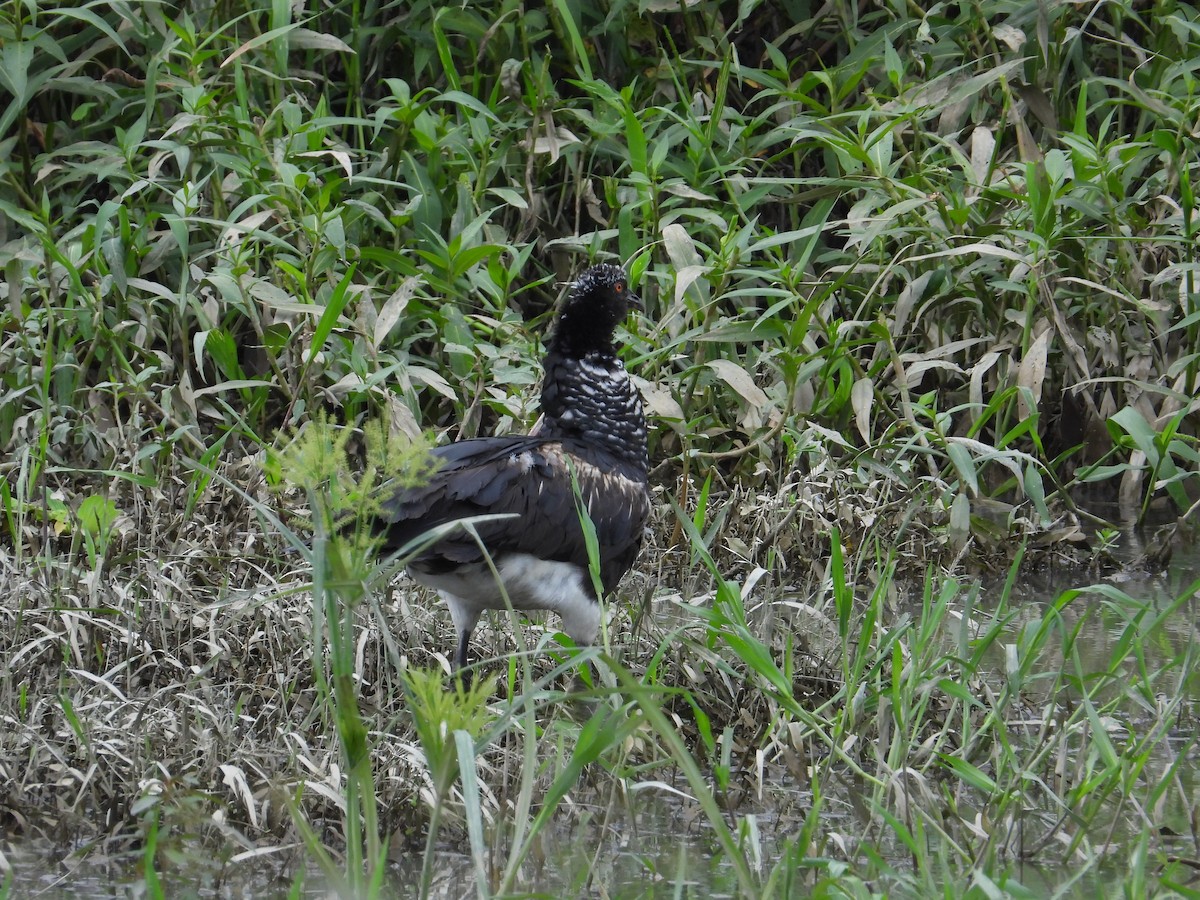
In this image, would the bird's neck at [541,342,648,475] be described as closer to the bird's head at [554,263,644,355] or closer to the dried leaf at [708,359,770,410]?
the bird's head at [554,263,644,355]

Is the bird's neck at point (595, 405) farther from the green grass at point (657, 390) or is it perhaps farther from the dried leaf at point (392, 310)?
the dried leaf at point (392, 310)

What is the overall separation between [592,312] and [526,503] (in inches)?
31.4

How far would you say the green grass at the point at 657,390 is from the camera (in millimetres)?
3033

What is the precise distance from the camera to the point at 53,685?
350 centimetres

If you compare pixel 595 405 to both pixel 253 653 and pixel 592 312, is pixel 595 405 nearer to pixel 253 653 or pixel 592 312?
pixel 592 312

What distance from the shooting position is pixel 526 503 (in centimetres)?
374

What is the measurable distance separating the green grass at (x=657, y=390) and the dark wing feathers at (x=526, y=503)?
0.23m

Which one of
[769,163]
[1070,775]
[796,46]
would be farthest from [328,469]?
[796,46]

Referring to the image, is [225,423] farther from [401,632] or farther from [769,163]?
[769,163]

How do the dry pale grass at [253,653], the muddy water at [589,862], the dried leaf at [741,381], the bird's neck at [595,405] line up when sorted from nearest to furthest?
the muddy water at [589,862], the dry pale grass at [253,653], the bird's neck at [595,405], the dried leaf at [741,381]

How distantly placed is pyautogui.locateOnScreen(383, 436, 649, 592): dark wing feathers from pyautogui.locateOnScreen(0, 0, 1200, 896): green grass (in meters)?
0.23

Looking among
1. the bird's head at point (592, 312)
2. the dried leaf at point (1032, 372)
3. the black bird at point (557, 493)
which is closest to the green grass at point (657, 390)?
the dried leaf at point (1032, 372)

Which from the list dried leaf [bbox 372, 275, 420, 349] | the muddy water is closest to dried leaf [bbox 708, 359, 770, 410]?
dried leaf [bbox 372, 275, 420, 349]

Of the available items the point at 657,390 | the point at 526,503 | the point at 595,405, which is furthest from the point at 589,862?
the point at 657,390
